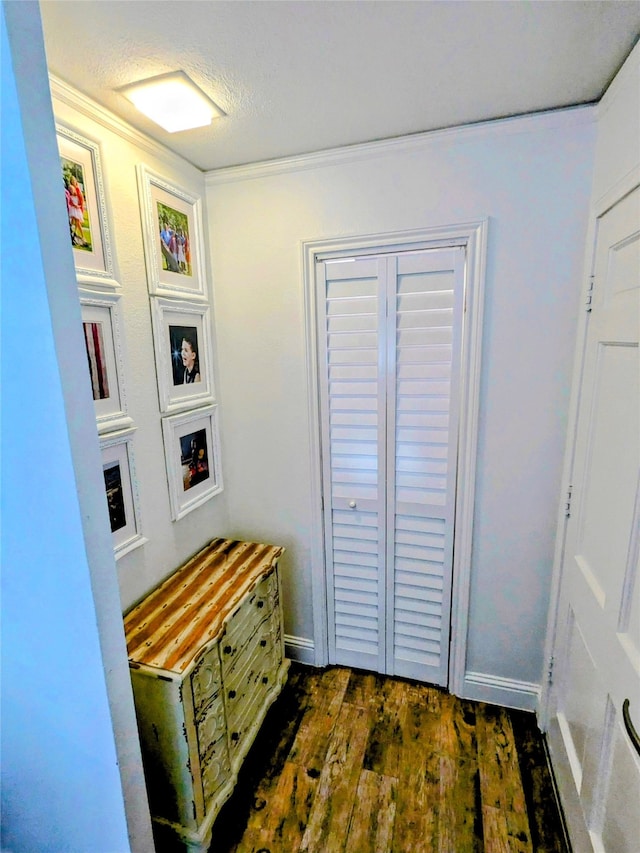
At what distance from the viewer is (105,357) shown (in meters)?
1.37

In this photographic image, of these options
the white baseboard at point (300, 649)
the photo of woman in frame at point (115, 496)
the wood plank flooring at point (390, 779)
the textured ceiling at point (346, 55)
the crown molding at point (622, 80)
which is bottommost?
the wood plank flooring at point (390, 779)

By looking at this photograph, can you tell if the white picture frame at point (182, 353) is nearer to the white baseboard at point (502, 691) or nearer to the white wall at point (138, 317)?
the white wall at point (138, 317)

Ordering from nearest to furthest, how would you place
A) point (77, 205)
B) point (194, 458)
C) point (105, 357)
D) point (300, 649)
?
point (77, 205), point (105, 357), point (194, 458), point (300, 649)

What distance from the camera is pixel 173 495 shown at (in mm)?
1693

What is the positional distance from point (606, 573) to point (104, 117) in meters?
2.10

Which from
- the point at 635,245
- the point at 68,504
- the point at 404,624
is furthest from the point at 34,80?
the point at 404,624

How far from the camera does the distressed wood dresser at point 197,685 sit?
125cm

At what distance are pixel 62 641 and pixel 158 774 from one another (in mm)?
752

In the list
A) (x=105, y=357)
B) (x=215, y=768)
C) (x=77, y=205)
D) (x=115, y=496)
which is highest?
(x=77, y=205)

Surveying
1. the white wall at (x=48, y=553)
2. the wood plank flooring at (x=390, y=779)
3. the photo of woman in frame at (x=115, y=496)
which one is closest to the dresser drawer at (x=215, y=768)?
the wood plank flooring at (x=390, y=779)

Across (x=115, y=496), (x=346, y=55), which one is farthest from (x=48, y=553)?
(x=346, y=55)

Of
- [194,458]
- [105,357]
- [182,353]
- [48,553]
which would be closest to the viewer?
[48,553]

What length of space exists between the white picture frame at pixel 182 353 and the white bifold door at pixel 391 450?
540 mm

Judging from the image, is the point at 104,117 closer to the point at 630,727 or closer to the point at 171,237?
the point at 171,237
